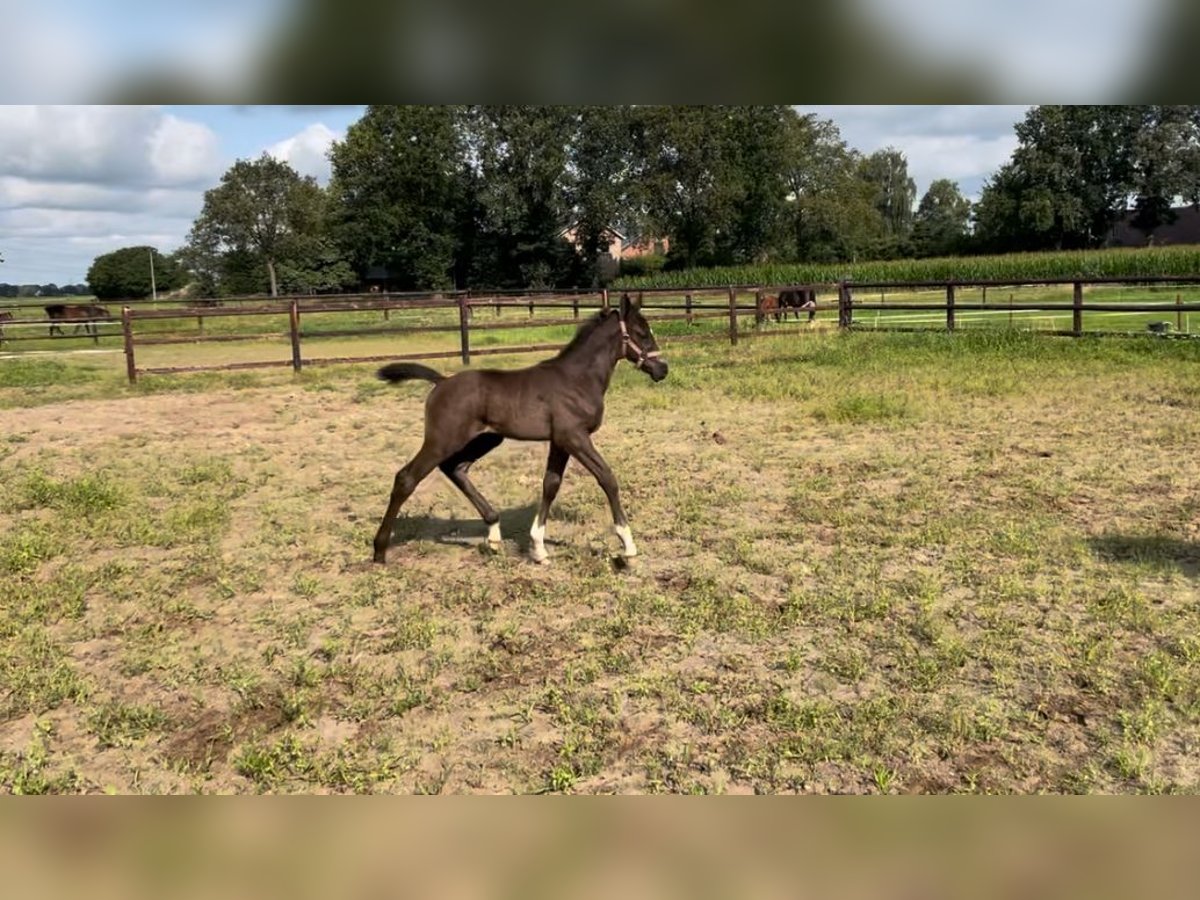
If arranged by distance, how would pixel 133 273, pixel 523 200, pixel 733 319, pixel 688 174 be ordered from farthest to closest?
1. pixel 133 273
2. pixel 688 174
3. pixel 523 200
4. pixel 733 319

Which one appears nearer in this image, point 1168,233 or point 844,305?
point 844,305

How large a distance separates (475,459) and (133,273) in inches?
3441

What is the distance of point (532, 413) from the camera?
4516 millimetres

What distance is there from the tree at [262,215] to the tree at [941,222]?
45.4 meters

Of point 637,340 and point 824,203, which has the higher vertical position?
point 824,203

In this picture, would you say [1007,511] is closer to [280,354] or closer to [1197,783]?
[1197,783]

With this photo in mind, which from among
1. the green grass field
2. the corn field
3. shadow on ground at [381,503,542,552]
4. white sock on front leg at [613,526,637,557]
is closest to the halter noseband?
white sock on front leg at [613,526,637,557]

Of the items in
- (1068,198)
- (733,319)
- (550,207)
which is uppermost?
(550,207)

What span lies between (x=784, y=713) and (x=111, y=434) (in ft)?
26.2

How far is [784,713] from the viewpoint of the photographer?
2.88 m

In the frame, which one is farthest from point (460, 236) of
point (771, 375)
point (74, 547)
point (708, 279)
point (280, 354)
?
point (74, 547)

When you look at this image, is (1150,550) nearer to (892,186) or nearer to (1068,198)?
(1068,198)

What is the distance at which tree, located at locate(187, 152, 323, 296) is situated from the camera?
61.1m

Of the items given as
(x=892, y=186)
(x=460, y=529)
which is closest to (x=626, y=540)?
(x=460, y=529)
